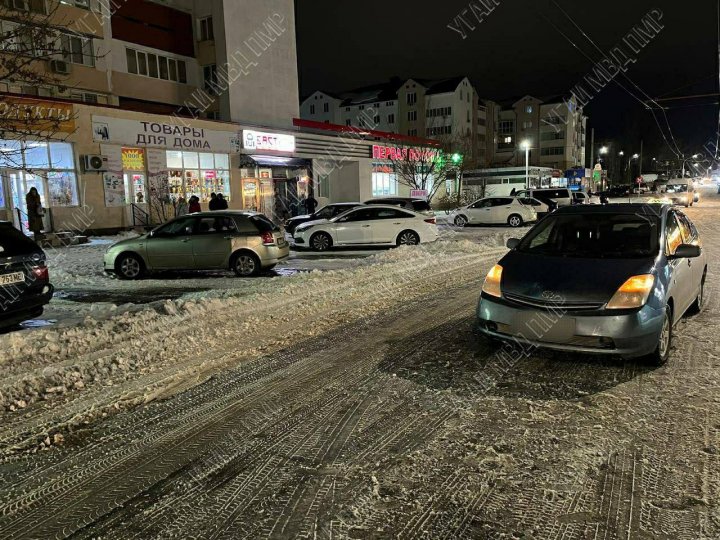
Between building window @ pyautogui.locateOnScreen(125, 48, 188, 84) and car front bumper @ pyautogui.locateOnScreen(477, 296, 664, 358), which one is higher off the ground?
building window @ pyautogui.locateOnScreen(125, 48, 188, 84)

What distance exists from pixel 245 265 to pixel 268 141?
17.6 m

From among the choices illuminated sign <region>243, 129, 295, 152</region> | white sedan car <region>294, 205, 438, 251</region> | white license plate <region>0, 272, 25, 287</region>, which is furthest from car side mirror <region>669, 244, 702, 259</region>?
illuminated sign <region>243, 129, 295, 152</region>

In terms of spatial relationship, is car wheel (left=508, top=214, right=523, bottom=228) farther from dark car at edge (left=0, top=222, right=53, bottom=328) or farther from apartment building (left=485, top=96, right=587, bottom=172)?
apartment building (left=485, top=96, right=587, bottom=172)

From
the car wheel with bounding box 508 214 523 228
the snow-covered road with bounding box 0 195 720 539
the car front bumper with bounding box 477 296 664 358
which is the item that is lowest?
the snow-covered road with bounding box 0 195 720 539

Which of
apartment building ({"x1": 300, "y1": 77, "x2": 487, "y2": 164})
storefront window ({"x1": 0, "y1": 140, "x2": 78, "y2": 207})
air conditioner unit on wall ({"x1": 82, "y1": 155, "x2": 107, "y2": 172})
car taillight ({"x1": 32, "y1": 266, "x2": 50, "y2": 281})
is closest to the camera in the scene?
car taillight ({"x1": 32, "y1": 266, "x2": 50, "y2": 281})

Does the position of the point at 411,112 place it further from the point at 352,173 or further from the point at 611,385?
the point at 611,385

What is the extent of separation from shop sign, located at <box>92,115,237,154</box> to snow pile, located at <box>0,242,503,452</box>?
47.3 feet

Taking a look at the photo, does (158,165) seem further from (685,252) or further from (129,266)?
(685,252)

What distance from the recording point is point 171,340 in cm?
675

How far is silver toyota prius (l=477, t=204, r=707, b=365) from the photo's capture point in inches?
194

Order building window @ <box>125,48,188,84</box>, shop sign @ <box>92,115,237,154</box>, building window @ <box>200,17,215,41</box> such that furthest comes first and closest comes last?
building window @ <box>200,17,215,41</box> → building window @ <box>125,48,188,84</box> → shop sign @ <box>92,115,237,154</box>

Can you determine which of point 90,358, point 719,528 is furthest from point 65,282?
point 719,528

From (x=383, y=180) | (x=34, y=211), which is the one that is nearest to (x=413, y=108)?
(x=383, y=180)

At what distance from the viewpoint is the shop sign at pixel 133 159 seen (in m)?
22.6
